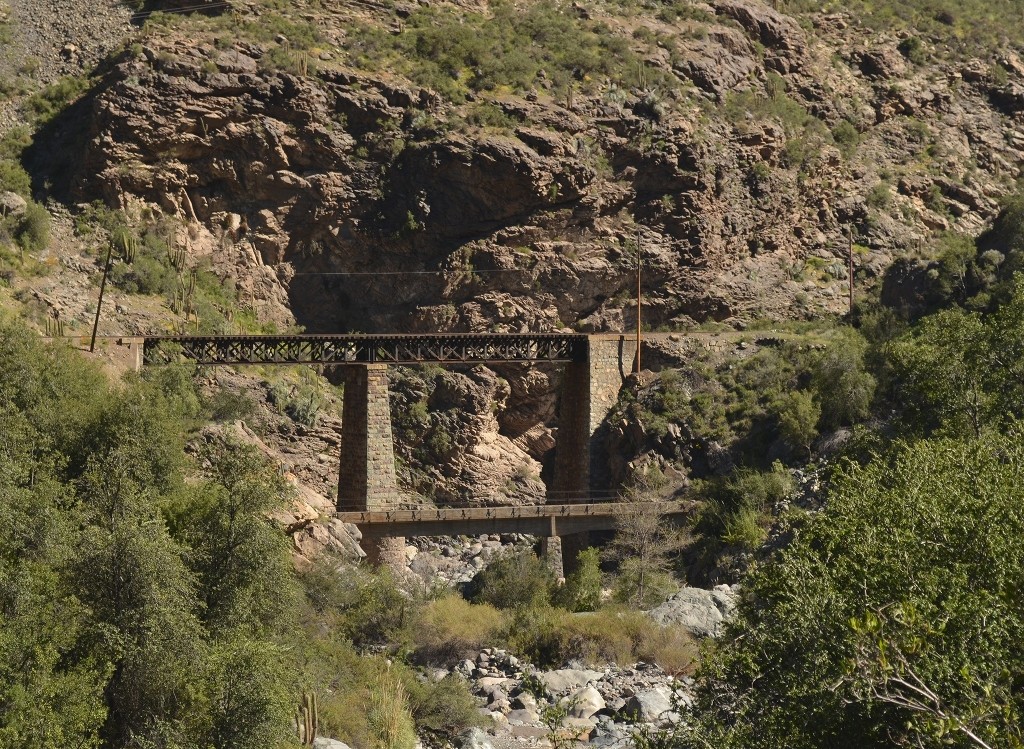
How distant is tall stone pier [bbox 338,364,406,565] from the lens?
48094mm

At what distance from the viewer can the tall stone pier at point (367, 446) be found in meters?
48.1

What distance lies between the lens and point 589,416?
5322 centimetres

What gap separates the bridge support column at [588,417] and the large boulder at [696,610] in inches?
545

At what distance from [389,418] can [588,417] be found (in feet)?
28.5

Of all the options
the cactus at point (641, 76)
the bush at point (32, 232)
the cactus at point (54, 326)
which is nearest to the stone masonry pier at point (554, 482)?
the cactus at point (54, 326)

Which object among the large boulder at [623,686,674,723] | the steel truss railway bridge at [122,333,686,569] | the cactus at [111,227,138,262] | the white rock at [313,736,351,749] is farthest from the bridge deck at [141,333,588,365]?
the white rock at [313,736,351,749]

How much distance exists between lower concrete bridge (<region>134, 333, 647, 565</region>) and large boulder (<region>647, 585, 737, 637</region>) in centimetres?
839

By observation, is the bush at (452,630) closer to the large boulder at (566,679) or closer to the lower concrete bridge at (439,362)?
the large boulder at (566,679)

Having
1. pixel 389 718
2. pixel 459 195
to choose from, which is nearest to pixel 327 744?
pixel 389 718

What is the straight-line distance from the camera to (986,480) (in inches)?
798

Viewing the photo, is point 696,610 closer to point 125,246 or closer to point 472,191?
point 472,191

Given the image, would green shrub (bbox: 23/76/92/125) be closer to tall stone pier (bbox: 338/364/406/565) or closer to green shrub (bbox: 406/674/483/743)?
tall stone pier (bbox: 338/364/406/565)

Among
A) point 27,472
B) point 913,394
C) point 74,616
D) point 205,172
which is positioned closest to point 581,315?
point 205,172

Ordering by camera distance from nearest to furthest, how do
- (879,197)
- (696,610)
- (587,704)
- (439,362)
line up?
(587,704) → (696,610) → (439,362) → (879,197)
